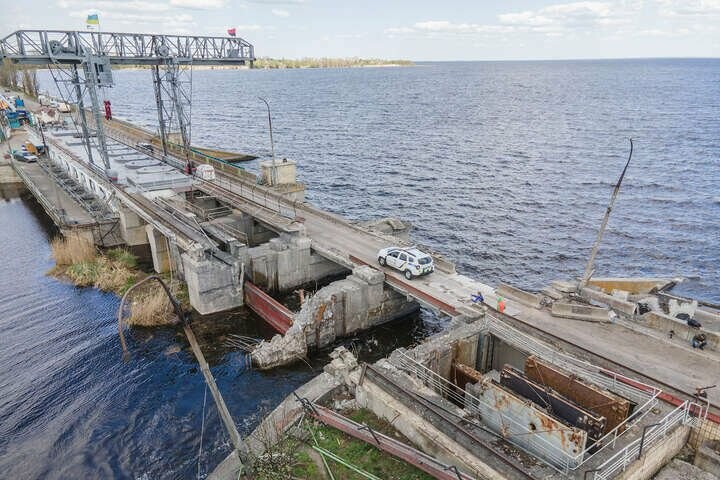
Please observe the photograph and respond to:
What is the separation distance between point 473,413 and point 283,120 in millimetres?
124597

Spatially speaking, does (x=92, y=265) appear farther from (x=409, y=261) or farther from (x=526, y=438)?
(x=526, y=438)

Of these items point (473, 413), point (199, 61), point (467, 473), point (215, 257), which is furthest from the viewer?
point (199, 61)

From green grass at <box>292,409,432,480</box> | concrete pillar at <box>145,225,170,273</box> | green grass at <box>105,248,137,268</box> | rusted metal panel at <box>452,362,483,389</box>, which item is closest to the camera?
green grass at <box>292,409,432,480</box>

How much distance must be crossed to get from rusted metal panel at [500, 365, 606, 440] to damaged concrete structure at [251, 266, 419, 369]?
1445 cm

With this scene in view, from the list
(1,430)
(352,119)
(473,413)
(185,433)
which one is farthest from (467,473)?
(352,119)

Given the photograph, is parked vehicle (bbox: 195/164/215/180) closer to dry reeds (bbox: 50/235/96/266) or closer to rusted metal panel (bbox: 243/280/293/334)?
dry reeds (bbox: 50/235/96/266)

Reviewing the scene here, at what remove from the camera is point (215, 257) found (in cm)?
3597

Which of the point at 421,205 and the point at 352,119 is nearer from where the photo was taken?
the point at 421,205

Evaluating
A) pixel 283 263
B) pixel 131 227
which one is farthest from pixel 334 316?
pixel 131 227

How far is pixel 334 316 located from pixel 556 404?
16.7m

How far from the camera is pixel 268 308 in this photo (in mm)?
34094

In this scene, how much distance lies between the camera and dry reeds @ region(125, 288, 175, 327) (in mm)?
33281

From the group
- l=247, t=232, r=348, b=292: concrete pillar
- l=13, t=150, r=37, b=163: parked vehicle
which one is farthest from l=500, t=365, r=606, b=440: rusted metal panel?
l=13, t=150, r=37, b=163: parked vehicle

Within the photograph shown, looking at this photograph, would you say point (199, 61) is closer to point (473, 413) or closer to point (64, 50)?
point (64, 50)
